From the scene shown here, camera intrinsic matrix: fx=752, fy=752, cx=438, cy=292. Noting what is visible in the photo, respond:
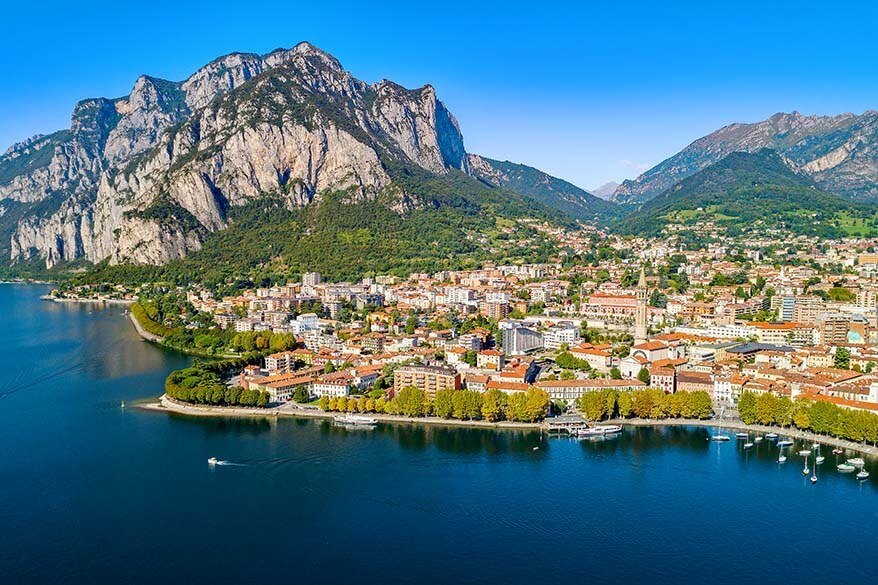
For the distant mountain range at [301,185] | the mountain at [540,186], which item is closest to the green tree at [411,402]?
the distant mountain range at [301,185]

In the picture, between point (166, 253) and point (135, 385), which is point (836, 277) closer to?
point (135, 385)

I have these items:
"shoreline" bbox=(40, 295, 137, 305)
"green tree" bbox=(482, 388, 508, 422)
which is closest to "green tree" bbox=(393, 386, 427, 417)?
"green tree" bbox=(482, 388, 508, 422)

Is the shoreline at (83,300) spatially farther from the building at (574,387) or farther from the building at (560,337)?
the building at (574,387)

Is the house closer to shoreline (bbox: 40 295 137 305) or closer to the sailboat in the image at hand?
the sailboat

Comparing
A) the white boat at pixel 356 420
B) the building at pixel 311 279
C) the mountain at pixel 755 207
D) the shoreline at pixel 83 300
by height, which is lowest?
the white boat at pixel 356 420

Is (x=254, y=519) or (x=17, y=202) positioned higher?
(x=17, y=202)

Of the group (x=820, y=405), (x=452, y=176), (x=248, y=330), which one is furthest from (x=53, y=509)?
(x=452, y=176)
